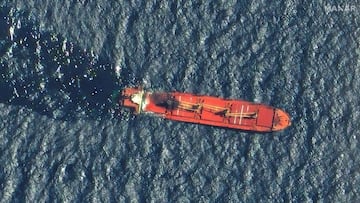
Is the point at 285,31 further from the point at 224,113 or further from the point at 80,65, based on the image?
the point at 80,65

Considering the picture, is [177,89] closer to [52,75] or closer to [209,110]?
[209,110]

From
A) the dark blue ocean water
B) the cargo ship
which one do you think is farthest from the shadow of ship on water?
the cargo ship

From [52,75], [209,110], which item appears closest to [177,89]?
[209,110]

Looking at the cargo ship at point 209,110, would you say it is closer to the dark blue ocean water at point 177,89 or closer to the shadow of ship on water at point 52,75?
the dark blue ocean water at point 177,89

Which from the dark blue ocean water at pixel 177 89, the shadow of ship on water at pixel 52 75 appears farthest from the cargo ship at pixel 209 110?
the shadow of ship on water at pixel 52 75

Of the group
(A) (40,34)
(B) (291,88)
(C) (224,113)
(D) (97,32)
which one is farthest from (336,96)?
(A) (40,34)
